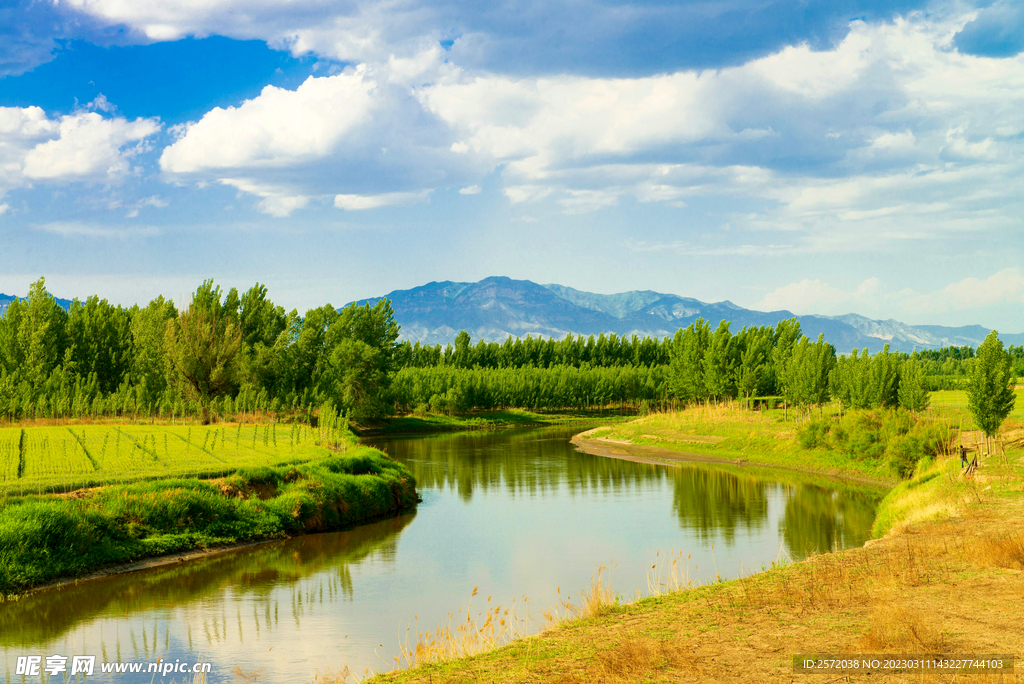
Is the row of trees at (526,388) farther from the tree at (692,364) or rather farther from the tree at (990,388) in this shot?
the tree at (990,388)

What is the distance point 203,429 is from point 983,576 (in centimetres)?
3773

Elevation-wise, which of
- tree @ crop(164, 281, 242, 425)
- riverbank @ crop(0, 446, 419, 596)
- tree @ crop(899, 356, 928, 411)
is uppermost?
tree @ crop(164, 281, 242, 425)

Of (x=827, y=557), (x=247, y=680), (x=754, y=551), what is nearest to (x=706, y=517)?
(x=754, y=551)

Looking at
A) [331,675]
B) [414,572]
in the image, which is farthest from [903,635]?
[414,572]

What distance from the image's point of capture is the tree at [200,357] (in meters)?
57.2

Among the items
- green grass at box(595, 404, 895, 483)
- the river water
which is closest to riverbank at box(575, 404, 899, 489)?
green grass at box(595, 404, 895, 483)

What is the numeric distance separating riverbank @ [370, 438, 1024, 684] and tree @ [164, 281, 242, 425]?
1916 inches

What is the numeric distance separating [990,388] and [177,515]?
103 feet

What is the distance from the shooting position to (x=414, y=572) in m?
22.7

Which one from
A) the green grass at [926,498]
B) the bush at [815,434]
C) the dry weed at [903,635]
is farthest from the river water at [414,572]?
the dry weed at [903,635]

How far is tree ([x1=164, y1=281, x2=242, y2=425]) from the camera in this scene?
57219mm

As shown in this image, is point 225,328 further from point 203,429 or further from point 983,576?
point 983,576

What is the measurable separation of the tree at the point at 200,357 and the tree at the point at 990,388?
47.4 m

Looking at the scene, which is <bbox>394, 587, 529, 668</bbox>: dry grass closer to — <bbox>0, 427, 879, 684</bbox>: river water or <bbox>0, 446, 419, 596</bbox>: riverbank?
<bbox>0, 427, 879, 684</bbox>: river water
